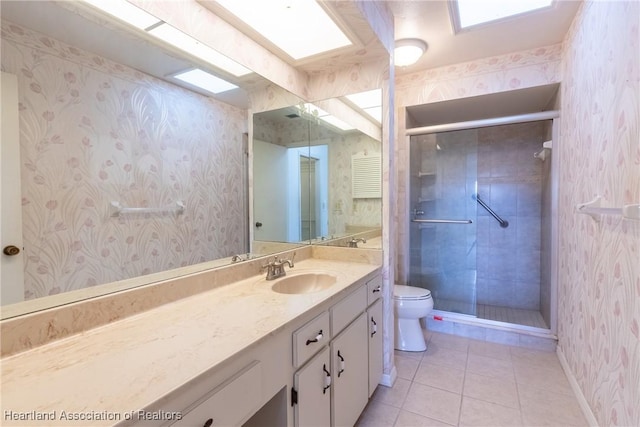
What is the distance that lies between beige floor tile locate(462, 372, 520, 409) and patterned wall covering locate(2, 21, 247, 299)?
179 centimetres

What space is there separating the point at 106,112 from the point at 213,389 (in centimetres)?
94

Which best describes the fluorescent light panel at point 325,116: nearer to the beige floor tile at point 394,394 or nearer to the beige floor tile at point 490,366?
the beige floor tile at point 394,394

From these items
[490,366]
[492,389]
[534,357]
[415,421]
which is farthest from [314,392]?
[534,357]

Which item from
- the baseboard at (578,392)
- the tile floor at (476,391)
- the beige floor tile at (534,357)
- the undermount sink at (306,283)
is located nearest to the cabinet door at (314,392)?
the undermount sink at (306,283)

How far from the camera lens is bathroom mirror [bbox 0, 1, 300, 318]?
815 mm

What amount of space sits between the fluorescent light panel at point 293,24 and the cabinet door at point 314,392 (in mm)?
1611

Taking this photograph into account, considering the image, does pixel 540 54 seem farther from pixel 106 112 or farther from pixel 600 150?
pixel 106 112

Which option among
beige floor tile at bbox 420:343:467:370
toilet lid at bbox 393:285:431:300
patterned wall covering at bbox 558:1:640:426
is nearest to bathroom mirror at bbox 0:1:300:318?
toilet lid at bbox 393:285:431:300

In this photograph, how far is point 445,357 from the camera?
7.30 feet

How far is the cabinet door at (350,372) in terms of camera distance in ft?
4.12

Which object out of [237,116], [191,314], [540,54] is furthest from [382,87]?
[191,314]

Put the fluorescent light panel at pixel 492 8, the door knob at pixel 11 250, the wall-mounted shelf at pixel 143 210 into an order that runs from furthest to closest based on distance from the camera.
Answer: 1. the fluorescent light panel at pixel 492 8
2. the wall-mounted shelf at pixel 143 210
3. the door knob at pixel 11 250

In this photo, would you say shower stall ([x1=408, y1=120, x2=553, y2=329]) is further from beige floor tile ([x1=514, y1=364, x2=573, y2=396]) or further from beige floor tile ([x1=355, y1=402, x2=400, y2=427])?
beige floor tile ([x1=355, y1=402, x2=400, y2=427])

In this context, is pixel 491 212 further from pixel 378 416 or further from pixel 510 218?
pixel 378 416
